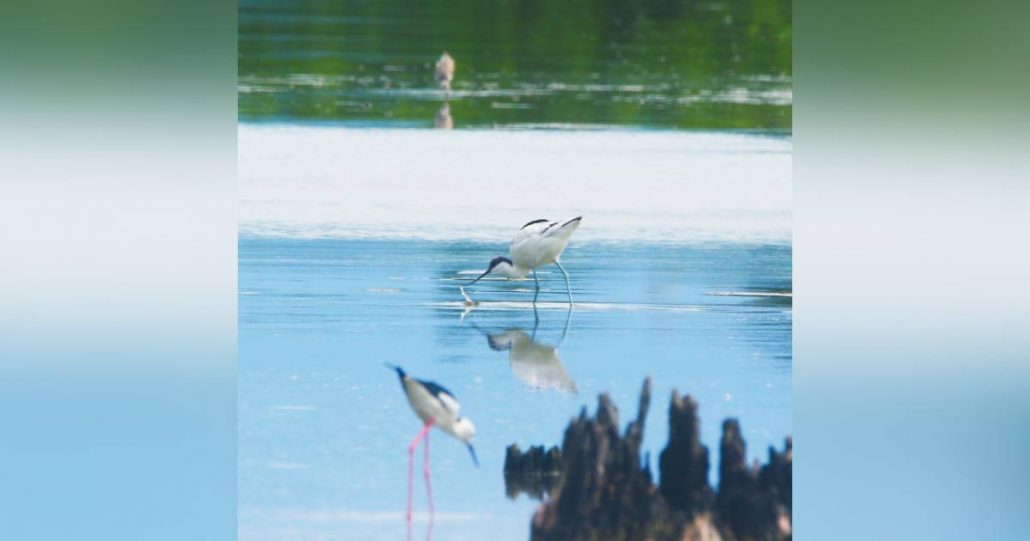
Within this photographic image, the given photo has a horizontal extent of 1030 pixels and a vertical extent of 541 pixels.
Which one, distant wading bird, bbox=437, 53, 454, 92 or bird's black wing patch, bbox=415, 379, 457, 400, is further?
distant wading bird, bbox=437, 53, 454, 92

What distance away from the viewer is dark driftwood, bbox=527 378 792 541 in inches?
178

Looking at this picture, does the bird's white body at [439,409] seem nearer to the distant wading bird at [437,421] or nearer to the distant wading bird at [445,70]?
the distant wading bird at [437,421]

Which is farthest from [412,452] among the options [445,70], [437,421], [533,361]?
[445,70]

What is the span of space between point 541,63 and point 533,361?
106cm

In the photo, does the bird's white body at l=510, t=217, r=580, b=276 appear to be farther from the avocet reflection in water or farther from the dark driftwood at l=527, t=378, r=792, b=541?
the dark driftwood at l=527, t=378, r=792, b=541

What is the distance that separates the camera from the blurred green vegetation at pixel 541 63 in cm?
457

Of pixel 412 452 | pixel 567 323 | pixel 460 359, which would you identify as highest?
pixel 567 323

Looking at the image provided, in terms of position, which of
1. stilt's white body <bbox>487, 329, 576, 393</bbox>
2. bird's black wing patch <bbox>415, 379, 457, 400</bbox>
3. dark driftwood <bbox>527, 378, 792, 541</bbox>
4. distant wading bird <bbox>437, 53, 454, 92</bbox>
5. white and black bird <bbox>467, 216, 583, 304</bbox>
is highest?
distant wading bird <bbox>437, 53, 454, 92</bbox>

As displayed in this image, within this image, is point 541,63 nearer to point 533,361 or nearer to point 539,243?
point 539,243

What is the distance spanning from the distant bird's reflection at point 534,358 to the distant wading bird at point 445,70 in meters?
0.88

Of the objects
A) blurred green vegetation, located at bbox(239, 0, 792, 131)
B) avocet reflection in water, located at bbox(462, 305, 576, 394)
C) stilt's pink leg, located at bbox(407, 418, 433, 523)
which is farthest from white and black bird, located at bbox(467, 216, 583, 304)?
stilt's pink leg, located at bbox(407, 418, 433, 523)

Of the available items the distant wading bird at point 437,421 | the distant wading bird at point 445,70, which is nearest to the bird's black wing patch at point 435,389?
the distant wading bird at point 437,421

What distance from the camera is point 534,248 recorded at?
15.0 ft

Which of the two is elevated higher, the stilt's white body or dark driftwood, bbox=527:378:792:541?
the stilt's white body
